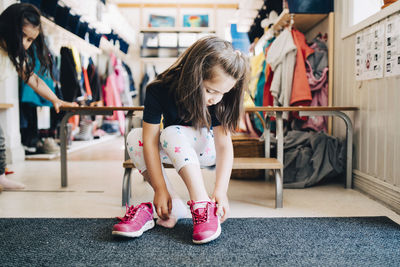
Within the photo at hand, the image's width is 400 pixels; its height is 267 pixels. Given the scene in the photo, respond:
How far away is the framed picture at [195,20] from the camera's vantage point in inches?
216

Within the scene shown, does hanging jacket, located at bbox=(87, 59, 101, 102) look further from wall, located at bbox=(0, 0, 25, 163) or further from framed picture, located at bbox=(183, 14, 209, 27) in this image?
framed picture, located at bbox=(183, 14, 209, 27)

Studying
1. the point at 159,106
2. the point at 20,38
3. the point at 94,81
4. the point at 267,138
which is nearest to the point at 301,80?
the point at 267,138

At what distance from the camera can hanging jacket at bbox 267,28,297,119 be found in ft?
7.36

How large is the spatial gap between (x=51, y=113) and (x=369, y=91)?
3229 mm

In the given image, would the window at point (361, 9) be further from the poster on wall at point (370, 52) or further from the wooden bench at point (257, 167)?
the wooden bench at point (257, 167)

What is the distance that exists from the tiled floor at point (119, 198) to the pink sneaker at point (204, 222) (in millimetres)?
343

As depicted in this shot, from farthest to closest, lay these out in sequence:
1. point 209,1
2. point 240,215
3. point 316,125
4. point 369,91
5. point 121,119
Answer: point 209,1, point 121,119, point 316,125, point 369,91, point 240,215

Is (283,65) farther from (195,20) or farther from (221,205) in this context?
(195,20)

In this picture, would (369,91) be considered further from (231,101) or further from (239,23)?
(239,23)

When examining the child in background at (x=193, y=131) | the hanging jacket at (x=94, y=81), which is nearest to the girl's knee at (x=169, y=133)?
the child in background at (x=193, y=131)

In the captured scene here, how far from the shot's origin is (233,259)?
3.06ft

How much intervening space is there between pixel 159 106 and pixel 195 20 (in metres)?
4.66

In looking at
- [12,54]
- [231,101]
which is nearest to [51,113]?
[12,54]

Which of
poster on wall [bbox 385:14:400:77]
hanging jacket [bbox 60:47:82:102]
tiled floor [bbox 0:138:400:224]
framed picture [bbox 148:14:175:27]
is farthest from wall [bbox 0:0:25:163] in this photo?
framed picture [bbox 148:14:175:27]
